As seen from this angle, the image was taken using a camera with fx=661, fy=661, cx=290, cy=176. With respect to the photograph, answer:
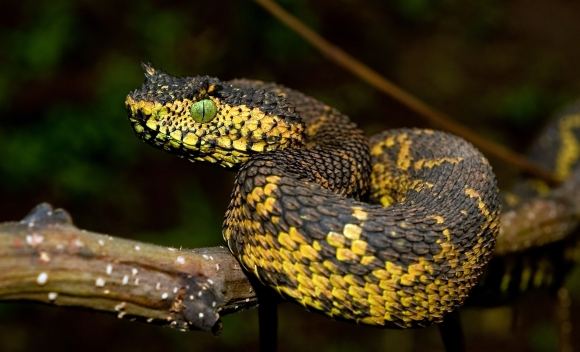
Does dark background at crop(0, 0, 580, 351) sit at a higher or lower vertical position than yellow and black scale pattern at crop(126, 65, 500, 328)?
higher

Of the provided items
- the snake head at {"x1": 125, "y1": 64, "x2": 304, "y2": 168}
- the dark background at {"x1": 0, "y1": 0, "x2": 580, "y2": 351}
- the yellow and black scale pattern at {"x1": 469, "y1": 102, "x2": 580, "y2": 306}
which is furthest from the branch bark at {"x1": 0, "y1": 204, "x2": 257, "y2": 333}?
the dark background at {"x1": 0, "y1": 0, "x2": 580, "y2": 351}

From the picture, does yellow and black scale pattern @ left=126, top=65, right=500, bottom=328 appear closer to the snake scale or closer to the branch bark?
the snake scale

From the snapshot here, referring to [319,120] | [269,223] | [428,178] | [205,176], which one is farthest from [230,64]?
[269,223]

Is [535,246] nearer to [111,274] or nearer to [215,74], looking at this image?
[111,274]

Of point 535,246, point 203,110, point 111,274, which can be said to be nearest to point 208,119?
point 203,110

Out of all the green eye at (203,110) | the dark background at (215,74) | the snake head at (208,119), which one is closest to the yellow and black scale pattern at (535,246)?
the snake head at (208,119)

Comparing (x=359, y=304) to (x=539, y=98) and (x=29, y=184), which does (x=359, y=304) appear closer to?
(x=29, y=184)

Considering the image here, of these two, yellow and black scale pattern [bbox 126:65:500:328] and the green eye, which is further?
the green eye
